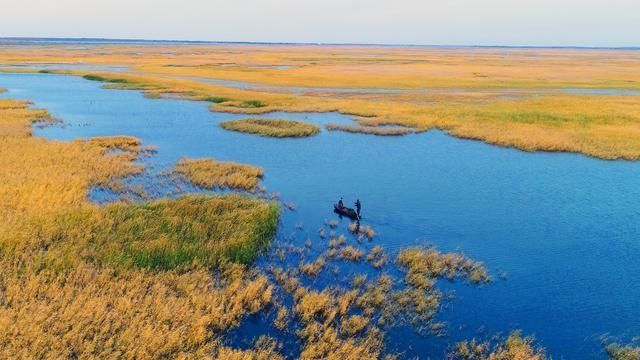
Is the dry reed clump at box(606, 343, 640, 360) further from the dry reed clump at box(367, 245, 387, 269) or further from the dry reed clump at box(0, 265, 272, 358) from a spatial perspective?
the dry reed clump at box(0, 265, 272, 358)

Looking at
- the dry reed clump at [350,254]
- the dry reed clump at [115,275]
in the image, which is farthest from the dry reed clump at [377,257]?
the dry reed clump at [115,275]

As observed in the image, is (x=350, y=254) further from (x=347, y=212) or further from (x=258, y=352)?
(x=258, y=352)

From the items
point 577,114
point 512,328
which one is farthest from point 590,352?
point 577,114

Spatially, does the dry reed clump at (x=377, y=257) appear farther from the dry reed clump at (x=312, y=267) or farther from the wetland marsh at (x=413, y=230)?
the dry reed clump at (x=312, y=267)

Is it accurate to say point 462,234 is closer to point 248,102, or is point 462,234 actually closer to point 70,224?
point 70,224

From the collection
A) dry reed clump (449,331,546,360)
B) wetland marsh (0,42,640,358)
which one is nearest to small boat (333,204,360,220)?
wetland marsh (0,42,640,358)
